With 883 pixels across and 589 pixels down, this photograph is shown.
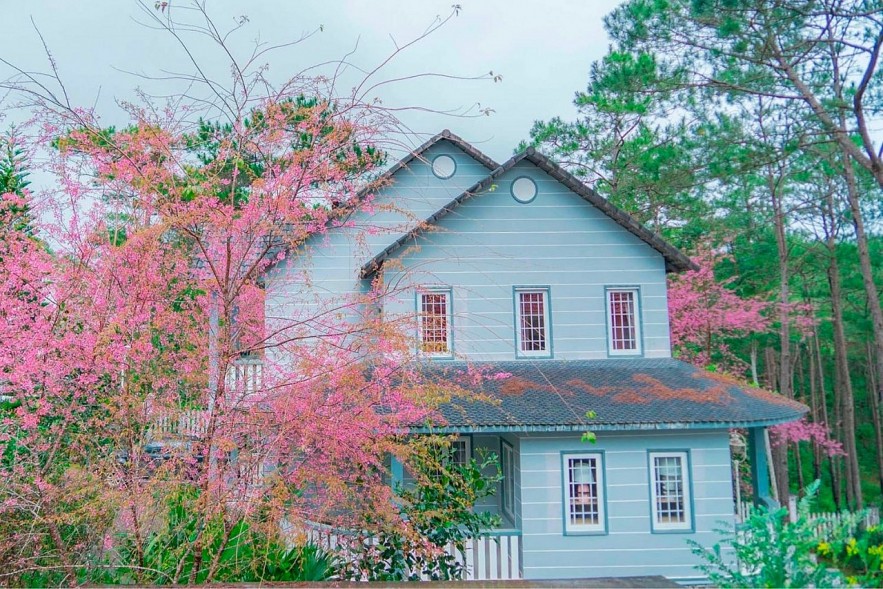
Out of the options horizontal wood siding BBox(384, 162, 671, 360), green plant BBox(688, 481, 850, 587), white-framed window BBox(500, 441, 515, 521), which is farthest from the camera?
horizontal wood siding BBox(384, 162, 671, 360)

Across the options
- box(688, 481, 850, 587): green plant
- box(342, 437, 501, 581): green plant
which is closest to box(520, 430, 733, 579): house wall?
box(342, 437, 501, 581): green plant

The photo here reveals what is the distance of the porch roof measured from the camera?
8742 mm

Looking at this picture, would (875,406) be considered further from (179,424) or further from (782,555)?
(179,424)

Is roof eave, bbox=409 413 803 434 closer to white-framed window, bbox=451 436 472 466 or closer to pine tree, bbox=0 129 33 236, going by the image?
white-framed window, bbox=451 436 472 466

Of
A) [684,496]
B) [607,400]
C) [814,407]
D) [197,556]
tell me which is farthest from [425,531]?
[814,407]

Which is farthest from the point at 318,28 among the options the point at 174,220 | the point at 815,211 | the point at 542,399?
the point at 815,211

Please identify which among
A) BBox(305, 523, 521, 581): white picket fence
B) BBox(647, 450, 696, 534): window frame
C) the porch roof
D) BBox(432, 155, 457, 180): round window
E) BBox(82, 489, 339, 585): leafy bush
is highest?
BBox(432, 155, 457, 180): round window

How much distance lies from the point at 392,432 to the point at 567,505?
5905 millimetres

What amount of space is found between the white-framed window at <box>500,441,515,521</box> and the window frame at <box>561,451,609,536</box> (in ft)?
3.40

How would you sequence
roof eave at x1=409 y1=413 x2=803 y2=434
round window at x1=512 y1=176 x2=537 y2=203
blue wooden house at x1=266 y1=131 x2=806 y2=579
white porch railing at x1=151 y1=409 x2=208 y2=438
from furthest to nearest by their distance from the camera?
round window at x1=512 y1=176 x2=537 y2=203
blue wooden house at x1=266 y1=131 x2=806 y2=579
roof eave at x1=409 y1=413 x2=803 y2=434
white porch railing at x1=151 y1=409 x2=208 y2=438

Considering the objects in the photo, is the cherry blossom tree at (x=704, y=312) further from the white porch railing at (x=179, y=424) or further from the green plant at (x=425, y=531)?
the white porch railing at (x=179, y=424)

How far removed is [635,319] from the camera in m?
11.3

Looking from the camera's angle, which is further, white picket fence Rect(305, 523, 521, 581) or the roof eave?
the roof eave

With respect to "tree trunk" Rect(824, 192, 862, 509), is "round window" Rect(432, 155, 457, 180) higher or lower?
higher
